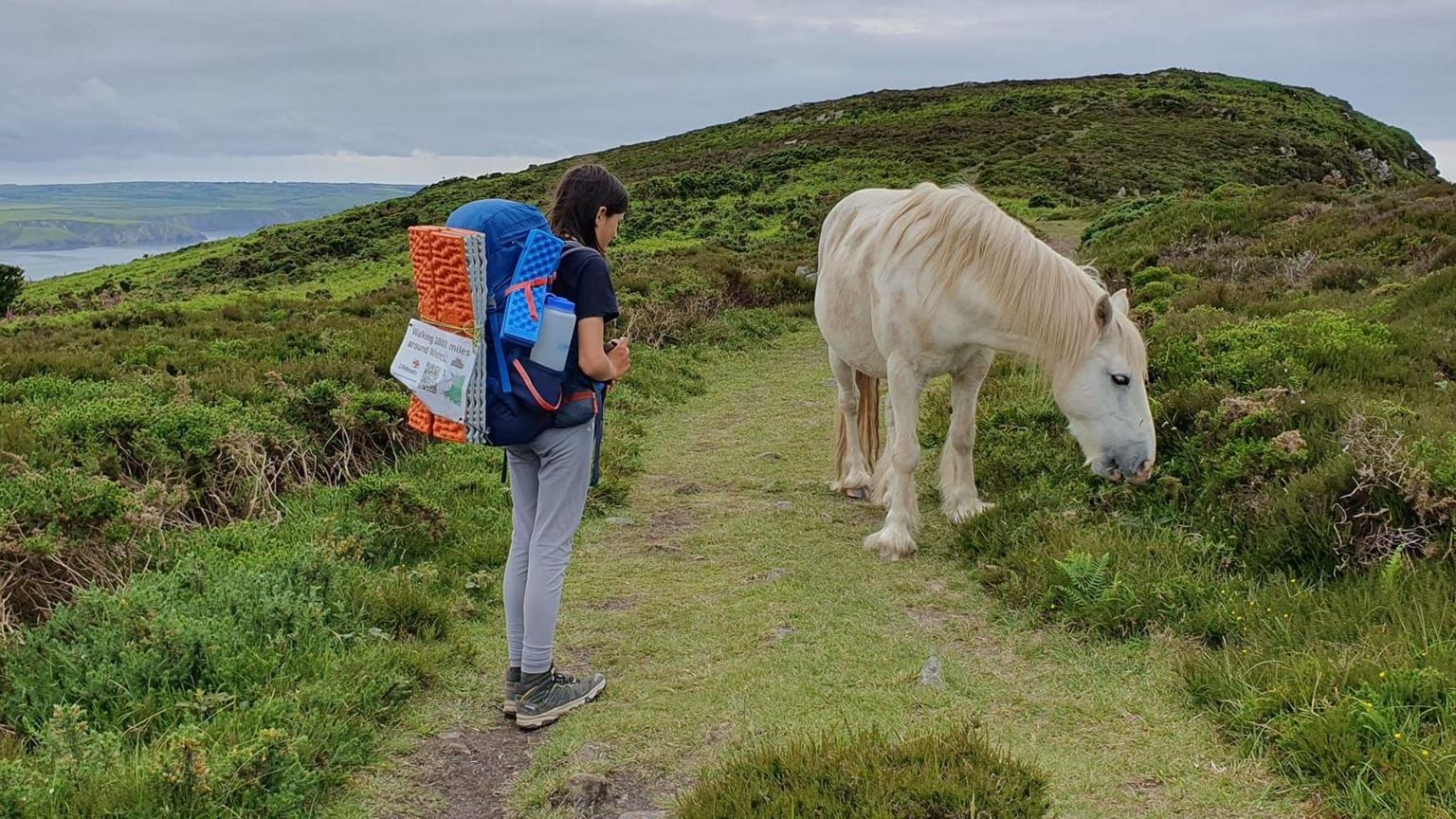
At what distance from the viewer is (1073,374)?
5.30 meters

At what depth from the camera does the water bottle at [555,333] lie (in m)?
3.56

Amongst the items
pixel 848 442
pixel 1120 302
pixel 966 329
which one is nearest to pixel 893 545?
pixel 966 329

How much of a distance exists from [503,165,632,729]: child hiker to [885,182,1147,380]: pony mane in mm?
2464

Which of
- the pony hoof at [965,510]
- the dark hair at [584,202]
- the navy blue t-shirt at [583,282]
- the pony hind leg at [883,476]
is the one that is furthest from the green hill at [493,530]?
the dark hair at [584,202]

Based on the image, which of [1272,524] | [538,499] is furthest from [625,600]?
[1272,524]

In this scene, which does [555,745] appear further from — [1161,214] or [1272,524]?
[1161,214]

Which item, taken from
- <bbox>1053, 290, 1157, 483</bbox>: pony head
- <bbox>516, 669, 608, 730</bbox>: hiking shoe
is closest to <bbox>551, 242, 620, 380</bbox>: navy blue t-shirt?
<bbox>516, 669, 608, 730</bbox>: hiking shoe

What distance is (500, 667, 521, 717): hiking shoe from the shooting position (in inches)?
159

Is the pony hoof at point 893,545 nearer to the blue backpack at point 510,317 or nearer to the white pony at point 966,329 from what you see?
the white pony at point 966,329

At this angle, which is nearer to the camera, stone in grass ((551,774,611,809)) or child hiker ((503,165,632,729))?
stone in grass ((551,774,611,809))

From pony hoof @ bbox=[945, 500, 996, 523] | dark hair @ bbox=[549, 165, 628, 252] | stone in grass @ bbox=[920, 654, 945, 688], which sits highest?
dark hair @ bbox=[549, 165, 628, 252]

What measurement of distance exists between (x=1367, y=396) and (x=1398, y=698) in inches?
135

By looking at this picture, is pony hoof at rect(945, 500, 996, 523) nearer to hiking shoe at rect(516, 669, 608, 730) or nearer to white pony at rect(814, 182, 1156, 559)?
white pony at rect(814, 182, 1156, 559)

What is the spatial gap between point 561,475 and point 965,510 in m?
3.46
